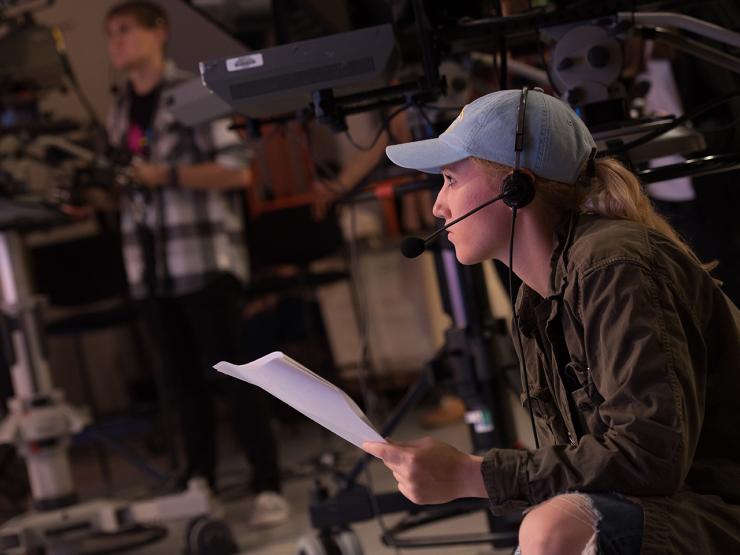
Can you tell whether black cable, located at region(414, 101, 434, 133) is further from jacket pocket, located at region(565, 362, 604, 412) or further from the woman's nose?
jacket pocket, located at region(565, 362, 604, 412)

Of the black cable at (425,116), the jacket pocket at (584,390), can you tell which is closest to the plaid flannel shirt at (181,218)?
the black cable at (425,116)

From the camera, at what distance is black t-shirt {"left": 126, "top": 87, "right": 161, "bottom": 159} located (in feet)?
11.7

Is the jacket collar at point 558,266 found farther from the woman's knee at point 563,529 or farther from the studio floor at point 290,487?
the studio floor at point 290,487

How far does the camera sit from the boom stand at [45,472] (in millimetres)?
3201

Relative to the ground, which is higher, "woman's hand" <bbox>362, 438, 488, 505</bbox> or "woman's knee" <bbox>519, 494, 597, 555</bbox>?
"woman's hand" <bbox>362, 438, 488, 505</bbox>

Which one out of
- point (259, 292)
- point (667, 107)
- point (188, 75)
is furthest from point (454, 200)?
point (259, 292)

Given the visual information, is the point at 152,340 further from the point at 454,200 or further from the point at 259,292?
the point at 454,200

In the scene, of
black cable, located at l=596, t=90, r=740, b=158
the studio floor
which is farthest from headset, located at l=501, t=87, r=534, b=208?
the studio floor

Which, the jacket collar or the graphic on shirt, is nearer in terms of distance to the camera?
the jacket collar

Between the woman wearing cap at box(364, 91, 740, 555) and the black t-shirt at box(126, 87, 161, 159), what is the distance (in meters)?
2.10

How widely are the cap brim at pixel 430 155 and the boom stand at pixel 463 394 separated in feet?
3.01

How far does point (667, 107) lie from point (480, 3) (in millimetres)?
960

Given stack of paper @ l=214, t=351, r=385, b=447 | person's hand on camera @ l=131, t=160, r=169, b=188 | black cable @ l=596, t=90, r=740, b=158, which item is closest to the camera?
stack of paper @ l=214, t=351, r=385, b=447

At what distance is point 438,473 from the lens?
1393 millimetres
